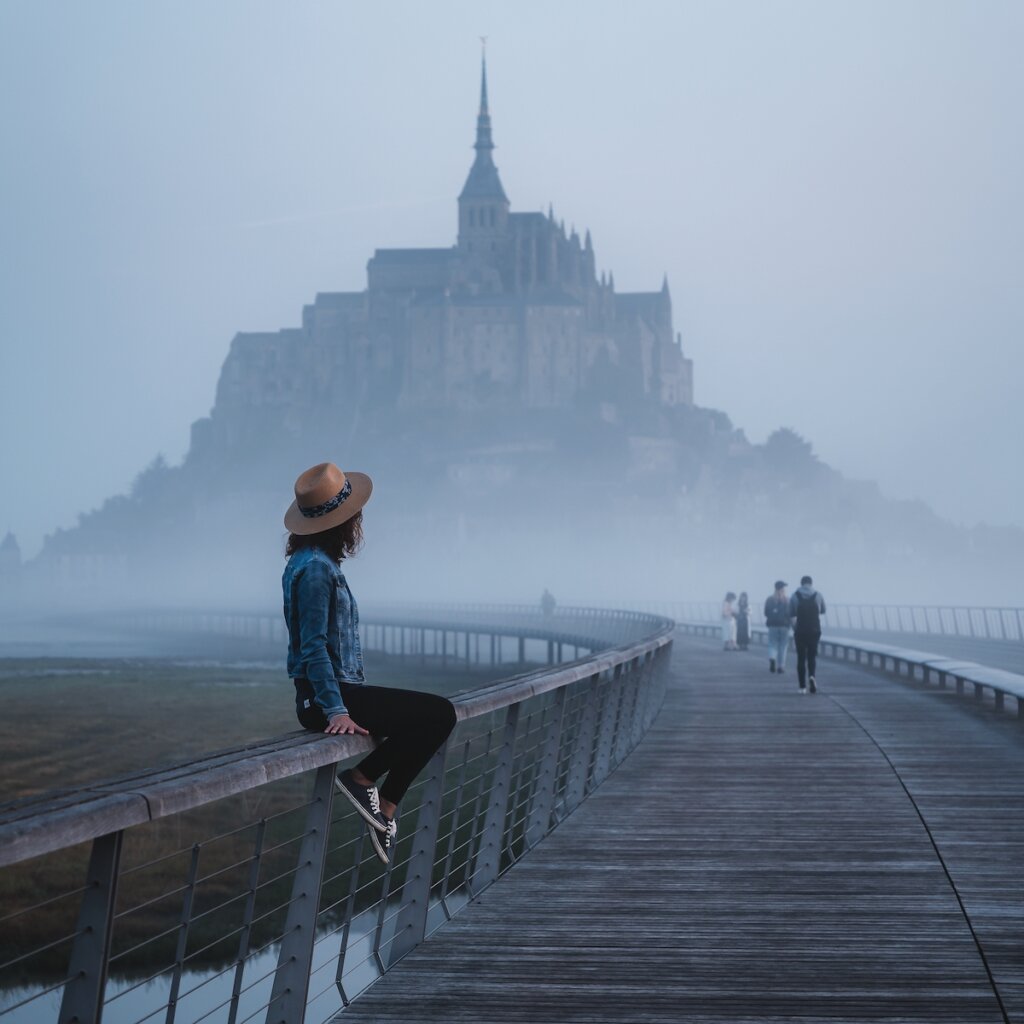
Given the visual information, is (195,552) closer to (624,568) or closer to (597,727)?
(624,568)

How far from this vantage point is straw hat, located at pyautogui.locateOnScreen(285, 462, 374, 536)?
467cm

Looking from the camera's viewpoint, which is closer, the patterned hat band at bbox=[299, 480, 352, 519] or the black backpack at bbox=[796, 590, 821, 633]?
the patterned hat band at bbox=[299, 480, 352, 519]

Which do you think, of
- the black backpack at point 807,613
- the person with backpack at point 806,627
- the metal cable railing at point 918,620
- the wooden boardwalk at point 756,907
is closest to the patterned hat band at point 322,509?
the wooden boardwalk at point 756,907

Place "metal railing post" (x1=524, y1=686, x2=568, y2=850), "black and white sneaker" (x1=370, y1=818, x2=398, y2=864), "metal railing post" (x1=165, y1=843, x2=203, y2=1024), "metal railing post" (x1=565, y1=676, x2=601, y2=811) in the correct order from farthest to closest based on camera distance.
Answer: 1. "metal railing post" (x1=565, y1=676, x2=601, y2=811)
2. "metal railing post" (x1=524, y1=686, x2=568, y2=850)
3. "black and white sneaker" (x1=370, y1=818, x2=398, y2=864)
4. "metal railing post" (x1=165, y1=843, x2=203, y2=1024)

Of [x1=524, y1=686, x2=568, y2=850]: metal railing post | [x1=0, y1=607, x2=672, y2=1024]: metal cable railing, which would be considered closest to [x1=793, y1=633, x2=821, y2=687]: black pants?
[x1=0, y1=607, x2=672, y2=1024]: metal cable railing

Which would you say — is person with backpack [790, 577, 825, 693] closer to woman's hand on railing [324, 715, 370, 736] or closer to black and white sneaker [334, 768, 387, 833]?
black and white sneaker [334, 768, 387, 833]

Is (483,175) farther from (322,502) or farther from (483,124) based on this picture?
(322,502)

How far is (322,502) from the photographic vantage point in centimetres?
470

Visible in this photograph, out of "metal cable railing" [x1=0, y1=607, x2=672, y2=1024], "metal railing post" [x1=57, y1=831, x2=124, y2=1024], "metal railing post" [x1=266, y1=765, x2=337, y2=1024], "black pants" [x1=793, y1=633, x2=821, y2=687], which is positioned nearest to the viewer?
"metal railing post" [x1=57, y1=831, x2=124, y2=1024]

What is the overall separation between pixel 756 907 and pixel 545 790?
80.4 inches

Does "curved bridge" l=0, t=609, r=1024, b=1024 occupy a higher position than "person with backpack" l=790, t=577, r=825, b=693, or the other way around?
"person with backpack" l=790, t=577, r=825, b=693

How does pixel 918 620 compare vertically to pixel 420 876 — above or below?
above

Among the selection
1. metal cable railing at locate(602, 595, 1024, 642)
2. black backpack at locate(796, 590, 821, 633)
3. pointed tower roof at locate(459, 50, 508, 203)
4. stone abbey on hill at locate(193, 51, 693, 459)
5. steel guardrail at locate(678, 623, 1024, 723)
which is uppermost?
pointed tower roof at locate(459, 50, 508, 203)

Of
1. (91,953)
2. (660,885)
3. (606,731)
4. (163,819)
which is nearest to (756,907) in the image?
(660,885)
